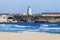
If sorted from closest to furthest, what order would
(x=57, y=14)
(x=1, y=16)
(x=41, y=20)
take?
(x=41, y=20) → (x=57, y=14) → (x=1, y=16)

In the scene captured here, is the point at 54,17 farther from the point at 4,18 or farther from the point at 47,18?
the point at 4,18

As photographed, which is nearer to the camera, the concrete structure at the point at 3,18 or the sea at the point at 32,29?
the sea at the point at 32,29

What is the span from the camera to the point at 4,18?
3136cm

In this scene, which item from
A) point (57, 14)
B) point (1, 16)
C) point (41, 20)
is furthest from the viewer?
point (1, 16)

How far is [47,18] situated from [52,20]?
2.59ft

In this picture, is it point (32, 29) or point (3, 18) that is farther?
point (3, 18)

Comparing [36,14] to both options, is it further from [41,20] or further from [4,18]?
[4,18]

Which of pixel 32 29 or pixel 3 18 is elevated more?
pixel 3 18

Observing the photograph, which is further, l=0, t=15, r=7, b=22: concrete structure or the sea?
l=0, t=15, r=7, b=22: concrete structure

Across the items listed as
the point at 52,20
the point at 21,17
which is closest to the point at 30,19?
the point at 21,17

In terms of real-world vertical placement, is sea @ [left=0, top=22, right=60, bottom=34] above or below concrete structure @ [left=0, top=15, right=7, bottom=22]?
below

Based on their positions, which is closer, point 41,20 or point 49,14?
point 41,20

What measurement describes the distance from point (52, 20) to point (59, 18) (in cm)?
119

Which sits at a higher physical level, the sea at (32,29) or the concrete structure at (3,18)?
the concrete structure at (3,18)
